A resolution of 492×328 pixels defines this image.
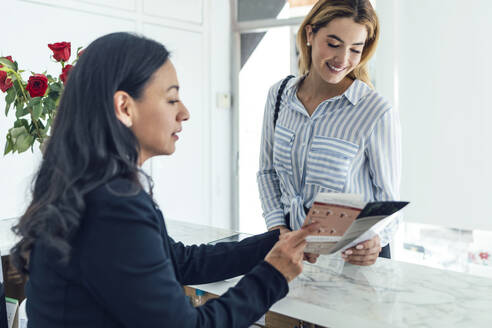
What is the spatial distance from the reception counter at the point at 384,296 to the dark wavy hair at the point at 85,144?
1.68 feet

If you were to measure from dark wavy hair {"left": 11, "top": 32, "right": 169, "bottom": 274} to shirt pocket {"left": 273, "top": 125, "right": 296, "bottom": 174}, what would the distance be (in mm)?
821

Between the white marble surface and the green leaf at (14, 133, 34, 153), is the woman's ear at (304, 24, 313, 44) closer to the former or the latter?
the white marble surface

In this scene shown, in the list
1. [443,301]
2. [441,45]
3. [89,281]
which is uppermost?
[441,45]

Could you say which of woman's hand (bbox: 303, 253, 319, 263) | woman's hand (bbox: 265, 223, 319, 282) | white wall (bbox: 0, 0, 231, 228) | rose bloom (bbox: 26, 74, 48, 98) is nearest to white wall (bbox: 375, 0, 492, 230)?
white wall (bbox: 0, 0, 231, 228)

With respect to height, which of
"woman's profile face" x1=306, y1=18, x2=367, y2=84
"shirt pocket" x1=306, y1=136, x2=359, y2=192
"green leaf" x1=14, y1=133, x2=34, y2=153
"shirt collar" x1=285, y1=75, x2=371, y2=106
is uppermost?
"woman's profile face" x1=306, y1=18, x2=367, y2=84

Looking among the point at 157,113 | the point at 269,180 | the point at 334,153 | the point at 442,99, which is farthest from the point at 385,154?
the point at 442,99

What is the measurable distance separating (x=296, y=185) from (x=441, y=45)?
201 centimetres

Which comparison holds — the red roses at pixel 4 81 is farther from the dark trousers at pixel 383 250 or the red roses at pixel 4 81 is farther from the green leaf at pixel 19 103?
the dark trousers at pixel 383 250

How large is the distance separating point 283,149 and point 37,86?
2.78 ft

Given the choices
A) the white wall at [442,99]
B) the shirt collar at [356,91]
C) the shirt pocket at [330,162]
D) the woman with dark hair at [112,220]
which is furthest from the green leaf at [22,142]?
the white wall at [442,99]

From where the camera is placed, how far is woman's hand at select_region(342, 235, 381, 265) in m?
1.34

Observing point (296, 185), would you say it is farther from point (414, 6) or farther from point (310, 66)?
point (414, 6)

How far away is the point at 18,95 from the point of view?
5.19ft

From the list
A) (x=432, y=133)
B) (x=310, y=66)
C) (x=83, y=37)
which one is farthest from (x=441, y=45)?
(x=83, y=37)
